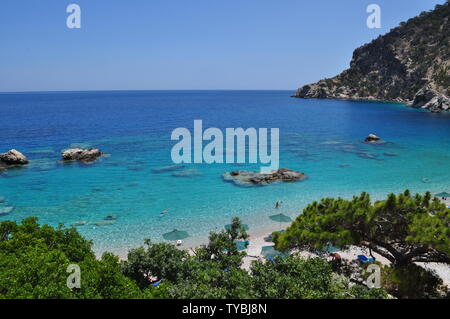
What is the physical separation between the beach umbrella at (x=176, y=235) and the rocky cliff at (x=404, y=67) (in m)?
126

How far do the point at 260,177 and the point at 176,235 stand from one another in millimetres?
17124

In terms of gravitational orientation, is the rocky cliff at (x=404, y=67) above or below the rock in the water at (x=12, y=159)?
above

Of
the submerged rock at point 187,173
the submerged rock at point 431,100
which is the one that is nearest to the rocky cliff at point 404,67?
the submerged rock at point 431,100

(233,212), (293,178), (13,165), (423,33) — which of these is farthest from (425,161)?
(423,33)

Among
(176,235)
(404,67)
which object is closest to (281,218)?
(176,235)

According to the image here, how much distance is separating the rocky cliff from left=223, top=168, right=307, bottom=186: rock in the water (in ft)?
351

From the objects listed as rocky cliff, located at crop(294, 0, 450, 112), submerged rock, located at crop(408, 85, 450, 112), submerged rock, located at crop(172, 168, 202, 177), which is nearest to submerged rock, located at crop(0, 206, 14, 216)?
submerged rock, located at crop(172, 168, 202, 177)

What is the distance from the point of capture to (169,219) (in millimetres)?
28281

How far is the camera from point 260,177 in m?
38.7

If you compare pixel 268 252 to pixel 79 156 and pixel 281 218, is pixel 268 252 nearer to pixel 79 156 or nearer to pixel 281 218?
pixel 281 218

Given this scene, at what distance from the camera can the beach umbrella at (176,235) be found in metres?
23.8

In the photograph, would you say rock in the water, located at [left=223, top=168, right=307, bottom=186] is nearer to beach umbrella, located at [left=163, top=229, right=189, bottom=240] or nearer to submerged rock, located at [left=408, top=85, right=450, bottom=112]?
beach umbrella, located at [left=163, top=229, right=189, bottom=240]

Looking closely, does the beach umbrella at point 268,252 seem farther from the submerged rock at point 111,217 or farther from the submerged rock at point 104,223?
the submerged rock at point 111,217
